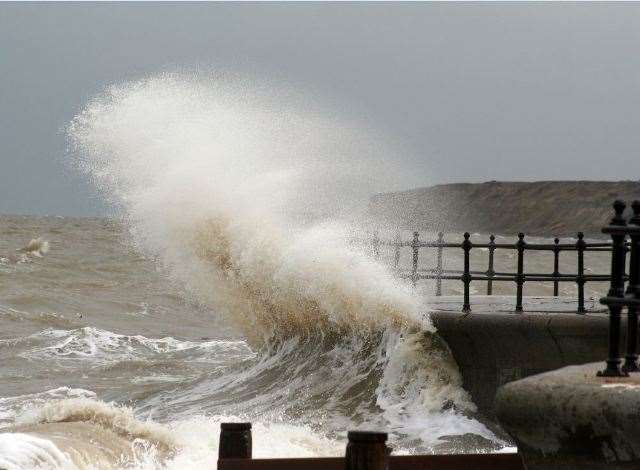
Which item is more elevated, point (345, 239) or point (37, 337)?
point (345, 239)

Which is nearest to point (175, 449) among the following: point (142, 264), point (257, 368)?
point (257, 368)

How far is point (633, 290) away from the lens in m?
4.80

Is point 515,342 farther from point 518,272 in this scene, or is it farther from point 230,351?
point 230,351

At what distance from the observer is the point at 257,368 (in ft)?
41.0

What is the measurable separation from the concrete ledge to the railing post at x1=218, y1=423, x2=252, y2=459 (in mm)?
1085

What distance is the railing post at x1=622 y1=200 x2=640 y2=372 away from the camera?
468 cm

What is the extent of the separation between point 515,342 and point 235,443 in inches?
166

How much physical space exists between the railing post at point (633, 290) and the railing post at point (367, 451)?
113 cm

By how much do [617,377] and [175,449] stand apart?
4732 millimetres

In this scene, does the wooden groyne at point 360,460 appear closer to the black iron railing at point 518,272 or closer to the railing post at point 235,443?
the railing post at point 235,443

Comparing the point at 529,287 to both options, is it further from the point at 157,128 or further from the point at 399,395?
the point at 399,395

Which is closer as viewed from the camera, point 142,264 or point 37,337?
point 37,337

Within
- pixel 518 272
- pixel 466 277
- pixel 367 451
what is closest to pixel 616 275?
pixel 367 451

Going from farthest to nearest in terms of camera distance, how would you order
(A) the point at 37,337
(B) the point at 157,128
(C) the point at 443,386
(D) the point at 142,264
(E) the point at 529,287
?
(D) the point at 142,264
(E) the point at 529,287
(A) the point at 37,337
(B) the point at 157,128
(C) the point at 443,386
